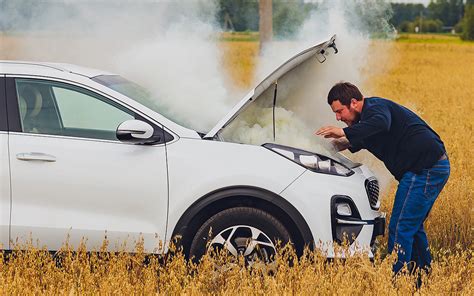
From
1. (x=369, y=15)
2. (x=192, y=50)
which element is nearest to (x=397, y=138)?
(x=369, y=15)

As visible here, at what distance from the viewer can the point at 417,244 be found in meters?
6.99

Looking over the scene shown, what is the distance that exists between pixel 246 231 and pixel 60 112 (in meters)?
1.69

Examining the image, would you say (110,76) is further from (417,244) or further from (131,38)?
(131,38)

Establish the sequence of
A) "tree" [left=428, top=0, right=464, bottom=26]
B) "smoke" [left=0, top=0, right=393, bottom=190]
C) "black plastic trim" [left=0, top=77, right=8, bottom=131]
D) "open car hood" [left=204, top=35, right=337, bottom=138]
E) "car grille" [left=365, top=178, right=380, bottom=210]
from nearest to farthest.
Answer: "black plastic trim" [left=0, top=77, right=8, bottom=131] → "open car hood" [left=204, top=35, right=337, bottom=138] → "car grille" [left=365, top=178, right=380, bottom=210] → "smoke" [left=0, top=0, right=393, bottom=190] → "tree" [left=428, top=0, right=464, bottom=26]

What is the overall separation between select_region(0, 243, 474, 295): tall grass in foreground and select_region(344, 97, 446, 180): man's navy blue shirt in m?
0.88

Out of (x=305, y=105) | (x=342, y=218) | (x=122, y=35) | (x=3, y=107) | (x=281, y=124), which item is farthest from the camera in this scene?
(x=122, y=35)

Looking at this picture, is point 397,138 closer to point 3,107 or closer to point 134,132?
point 134,132

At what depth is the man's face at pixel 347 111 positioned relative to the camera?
264 inches

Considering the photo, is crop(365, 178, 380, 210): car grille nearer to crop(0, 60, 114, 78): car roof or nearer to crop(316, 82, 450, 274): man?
crop(316, 82, 450, 274): man

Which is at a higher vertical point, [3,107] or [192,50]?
[192,50]

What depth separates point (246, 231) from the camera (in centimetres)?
622

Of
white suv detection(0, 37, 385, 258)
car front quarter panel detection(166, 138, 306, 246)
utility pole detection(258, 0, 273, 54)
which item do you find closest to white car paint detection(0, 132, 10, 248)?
white suv detection(0, 37, 385, 258)

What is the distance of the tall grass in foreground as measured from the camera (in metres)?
5.42

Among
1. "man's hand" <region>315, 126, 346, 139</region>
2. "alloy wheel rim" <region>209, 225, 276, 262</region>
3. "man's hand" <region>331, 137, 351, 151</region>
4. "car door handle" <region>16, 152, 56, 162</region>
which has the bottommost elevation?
"alloy wheel rim" <region>209, 225, 276, 262</region>
